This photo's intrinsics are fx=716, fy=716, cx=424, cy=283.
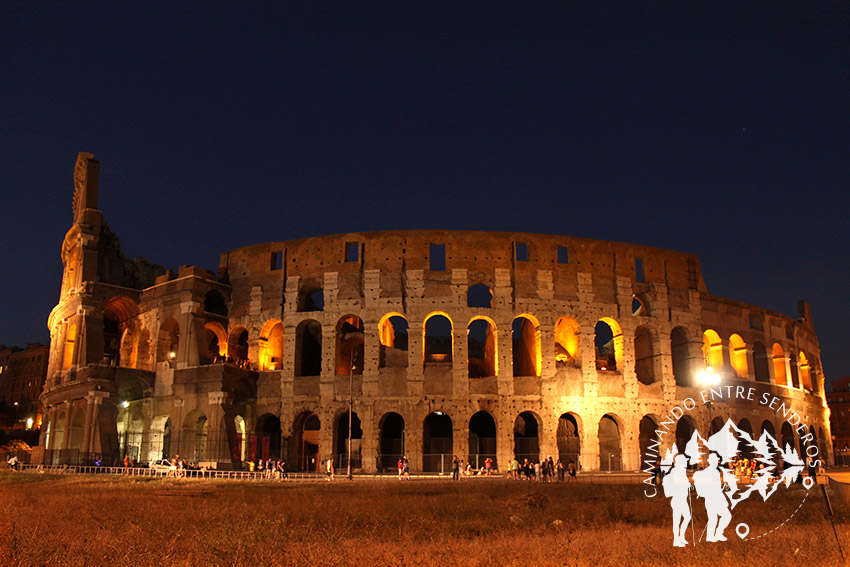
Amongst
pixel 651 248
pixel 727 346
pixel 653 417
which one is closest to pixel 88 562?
pixel 653 417

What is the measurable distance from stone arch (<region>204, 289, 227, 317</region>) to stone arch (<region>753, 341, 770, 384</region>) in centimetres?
3239

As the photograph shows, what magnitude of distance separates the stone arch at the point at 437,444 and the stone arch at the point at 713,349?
15.7 meters

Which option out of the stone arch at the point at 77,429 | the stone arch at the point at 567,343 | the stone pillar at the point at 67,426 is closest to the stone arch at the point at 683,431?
the stone arch at the point at 567,343

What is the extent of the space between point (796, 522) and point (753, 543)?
3910 mm

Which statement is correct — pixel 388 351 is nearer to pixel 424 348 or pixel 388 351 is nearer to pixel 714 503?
pixel 424 348

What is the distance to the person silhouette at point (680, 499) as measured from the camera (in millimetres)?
12094

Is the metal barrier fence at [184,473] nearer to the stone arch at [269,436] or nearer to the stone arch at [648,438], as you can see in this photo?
the stone arch at [269,436]

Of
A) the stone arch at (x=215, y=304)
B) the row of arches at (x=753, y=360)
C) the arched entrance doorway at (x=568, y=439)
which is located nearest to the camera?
the arched entrance doorway at (x=568, y=439)

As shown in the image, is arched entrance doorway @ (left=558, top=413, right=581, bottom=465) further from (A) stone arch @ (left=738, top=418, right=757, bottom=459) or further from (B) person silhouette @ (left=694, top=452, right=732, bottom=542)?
(B) person silhouette @ (left=694, top=452, right=732, bottom=542)

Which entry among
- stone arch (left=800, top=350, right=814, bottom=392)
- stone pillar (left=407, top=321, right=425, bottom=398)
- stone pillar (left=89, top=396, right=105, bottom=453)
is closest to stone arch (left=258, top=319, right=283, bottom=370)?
stone pillar (left=407, top=321, right=425, bottom=398)

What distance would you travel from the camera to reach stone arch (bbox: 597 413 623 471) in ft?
123

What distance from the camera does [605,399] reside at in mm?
37156

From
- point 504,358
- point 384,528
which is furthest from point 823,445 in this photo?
point 384,528

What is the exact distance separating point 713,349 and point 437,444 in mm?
17802
